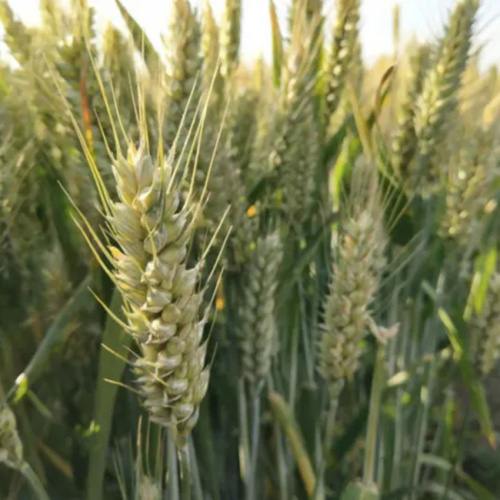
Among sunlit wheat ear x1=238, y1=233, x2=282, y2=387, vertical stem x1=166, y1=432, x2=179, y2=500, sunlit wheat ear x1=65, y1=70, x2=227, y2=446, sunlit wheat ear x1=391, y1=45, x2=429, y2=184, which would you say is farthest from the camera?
sunlit wheat ear x1=391, y1=45, x2=429, y2=184

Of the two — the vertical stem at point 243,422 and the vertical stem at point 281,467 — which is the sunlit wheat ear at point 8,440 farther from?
the vertical stem at point 281,467

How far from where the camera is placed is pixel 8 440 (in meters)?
0.36

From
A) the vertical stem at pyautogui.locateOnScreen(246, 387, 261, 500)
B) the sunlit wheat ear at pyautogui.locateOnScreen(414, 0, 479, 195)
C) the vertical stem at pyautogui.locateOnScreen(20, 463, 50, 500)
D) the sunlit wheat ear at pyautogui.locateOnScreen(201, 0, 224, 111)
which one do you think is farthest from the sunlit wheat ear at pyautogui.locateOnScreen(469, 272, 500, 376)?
the vertical stem at pyautogui.locateOnScreen(20, 463, 50, 500)

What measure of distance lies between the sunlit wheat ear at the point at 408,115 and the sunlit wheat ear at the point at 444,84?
0.03m

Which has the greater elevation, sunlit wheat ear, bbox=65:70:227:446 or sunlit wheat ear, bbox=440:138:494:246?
sunlit wheat ear, bbox=440:138:494:246

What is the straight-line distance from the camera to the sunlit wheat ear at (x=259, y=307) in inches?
20.7

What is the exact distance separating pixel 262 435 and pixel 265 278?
0.88ft

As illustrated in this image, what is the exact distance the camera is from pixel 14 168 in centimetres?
50

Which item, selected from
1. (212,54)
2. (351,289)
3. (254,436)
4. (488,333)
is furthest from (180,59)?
(488,333)

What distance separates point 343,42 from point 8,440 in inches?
23.0

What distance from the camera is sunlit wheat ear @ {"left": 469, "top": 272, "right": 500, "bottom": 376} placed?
67cm

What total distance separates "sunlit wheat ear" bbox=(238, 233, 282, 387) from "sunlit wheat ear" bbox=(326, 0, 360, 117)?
0.95ft

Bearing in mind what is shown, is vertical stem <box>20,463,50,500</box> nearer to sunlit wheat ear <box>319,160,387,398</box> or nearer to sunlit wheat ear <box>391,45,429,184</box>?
sunlit wheat ear <box>319,160,387,398</box>

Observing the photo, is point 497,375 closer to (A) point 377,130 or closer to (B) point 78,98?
(A) point 377,130
